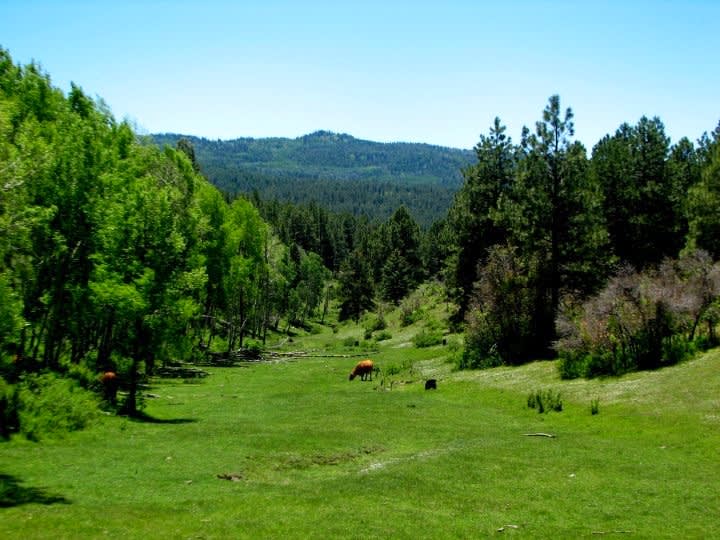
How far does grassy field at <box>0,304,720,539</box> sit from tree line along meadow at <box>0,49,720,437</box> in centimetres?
462

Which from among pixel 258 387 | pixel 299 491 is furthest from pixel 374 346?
pixel 299 491

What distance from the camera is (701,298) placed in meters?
40.2

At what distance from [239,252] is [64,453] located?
53870 mm

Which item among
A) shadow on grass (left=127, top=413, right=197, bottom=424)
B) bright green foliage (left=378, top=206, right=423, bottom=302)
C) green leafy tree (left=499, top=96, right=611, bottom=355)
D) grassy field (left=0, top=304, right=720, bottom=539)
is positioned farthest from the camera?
bright green foliage (left=378, top=206, right=423, bottom=302)

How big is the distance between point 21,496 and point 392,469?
11810mm

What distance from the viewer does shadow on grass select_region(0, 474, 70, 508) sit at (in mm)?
16312

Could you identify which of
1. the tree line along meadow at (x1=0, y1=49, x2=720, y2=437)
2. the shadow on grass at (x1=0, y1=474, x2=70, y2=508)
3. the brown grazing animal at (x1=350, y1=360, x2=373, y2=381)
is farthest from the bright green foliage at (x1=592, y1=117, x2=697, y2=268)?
the shadow on grass at (x1=0, y1=474, x2=70, y2=508)

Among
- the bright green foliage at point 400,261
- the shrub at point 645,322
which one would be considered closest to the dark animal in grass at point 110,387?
the shrub at point 645,322

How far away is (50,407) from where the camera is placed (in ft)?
89.9

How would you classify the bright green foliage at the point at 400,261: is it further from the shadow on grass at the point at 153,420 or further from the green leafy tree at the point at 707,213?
the shadow on grass at the point at 153,420

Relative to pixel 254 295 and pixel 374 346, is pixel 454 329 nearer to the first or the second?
pixel 374 346

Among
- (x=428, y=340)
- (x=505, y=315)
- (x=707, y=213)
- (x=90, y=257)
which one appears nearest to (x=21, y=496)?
(x=90, y=257)

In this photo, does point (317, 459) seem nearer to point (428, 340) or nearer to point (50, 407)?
point (50, 407)

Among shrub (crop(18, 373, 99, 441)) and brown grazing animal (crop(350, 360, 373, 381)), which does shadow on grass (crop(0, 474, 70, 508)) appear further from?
brown grazing animal (crop(350, 360, 373, 381))
